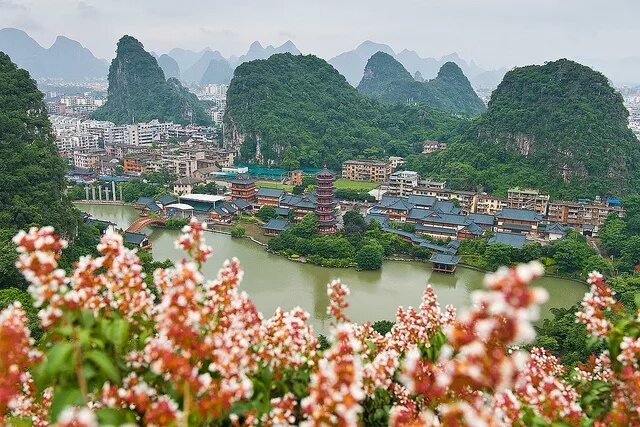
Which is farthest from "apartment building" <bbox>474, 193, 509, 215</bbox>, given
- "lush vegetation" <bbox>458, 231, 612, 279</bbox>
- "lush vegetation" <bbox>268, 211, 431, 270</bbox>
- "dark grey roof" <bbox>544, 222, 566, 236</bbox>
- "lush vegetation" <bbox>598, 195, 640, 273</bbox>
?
"lush vegetation" <bbox>268, 211, 431, 270</bbox>

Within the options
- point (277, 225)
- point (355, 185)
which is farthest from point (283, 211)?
point (355, 185)

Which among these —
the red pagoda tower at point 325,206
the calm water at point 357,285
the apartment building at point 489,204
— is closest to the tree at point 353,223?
the red pagoda tower at point 325,206

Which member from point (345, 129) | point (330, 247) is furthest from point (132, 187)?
point (345, 129)

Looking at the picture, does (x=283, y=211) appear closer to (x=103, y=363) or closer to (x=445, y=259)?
(x=445, y=259)

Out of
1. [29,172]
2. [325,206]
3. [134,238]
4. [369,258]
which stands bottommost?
[134,238]

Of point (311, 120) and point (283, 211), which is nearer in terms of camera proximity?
point (283, 211)

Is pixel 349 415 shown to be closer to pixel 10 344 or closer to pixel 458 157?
pixel 10 344
